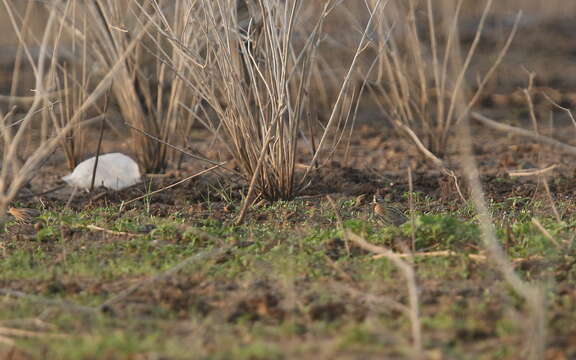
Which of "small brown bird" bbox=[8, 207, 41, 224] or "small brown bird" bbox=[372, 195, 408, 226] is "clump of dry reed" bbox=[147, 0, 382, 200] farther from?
"small brown bird" bbox=[8, 207, 41, 224]

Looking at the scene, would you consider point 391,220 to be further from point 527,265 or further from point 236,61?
point 236,61

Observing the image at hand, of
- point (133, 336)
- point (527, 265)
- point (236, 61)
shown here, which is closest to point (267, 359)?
point (133, 336)

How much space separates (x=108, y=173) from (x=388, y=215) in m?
1.64

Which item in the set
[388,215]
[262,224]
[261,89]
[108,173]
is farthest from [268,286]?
[108,173]

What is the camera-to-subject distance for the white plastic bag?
4.54 m

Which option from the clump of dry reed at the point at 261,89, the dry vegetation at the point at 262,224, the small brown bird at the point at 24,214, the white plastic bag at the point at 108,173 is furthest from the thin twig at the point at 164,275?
the white plastic bag at the point at 108,173

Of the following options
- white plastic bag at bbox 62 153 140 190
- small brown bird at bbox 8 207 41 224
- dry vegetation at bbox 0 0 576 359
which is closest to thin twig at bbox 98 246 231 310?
dry vegetation at bbox 0 0 576 359

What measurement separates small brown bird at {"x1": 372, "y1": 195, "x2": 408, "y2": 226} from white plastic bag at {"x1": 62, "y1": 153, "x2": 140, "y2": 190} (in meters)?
1.45

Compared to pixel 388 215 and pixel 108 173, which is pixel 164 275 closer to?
pixel 388 215

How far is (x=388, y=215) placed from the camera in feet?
12.0

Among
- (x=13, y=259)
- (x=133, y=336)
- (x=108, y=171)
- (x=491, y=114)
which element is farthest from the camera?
(x=491, y=114)

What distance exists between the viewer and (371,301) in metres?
2.74

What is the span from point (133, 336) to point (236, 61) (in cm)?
202

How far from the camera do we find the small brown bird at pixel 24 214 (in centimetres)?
385
